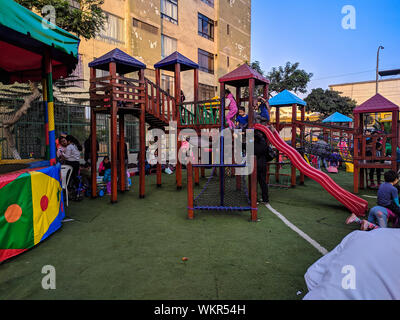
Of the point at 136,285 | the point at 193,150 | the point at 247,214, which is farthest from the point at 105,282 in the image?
the point at 193,150

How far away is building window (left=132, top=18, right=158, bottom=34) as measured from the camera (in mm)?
18203

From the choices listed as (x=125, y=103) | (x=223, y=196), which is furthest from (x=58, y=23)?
(x=223, y=196)

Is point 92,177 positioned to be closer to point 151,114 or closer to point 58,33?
point 151,114

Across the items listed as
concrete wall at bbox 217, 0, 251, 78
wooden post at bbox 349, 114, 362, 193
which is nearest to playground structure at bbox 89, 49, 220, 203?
wooden post at bbox 349, 114, 362, 193

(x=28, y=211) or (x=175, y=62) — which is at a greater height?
(x=175, y=62)

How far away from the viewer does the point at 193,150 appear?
1381cm

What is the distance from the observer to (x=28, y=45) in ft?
17.2

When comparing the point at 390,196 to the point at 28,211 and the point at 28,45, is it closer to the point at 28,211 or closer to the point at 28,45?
the point at 28,211

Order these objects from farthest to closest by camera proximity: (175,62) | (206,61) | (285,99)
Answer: (206,61) → (285,99) → (175,62)

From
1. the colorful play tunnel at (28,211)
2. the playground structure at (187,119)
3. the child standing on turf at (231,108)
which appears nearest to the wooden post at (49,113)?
the colorful play tunnel at (28,211)

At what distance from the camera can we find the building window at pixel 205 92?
79.2 ft

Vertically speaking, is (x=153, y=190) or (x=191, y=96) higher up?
(x=191, y=96)

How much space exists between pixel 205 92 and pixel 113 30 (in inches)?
377
